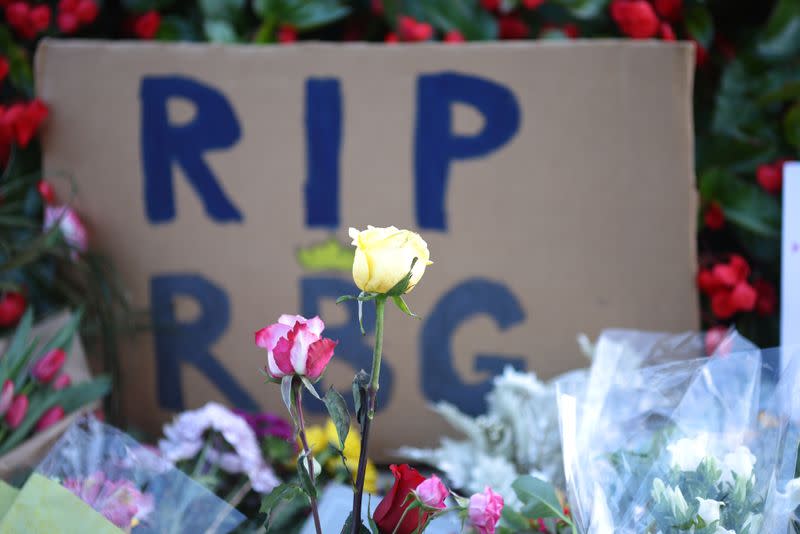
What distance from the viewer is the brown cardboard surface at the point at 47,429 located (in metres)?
0.76

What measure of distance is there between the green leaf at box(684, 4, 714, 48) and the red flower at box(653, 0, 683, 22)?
0.04ft

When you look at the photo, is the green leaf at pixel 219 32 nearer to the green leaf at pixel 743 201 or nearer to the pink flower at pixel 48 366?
the pink flower at pixel 48 366

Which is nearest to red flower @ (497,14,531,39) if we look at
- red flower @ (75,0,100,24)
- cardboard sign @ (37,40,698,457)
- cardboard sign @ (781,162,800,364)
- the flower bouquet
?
cardboard sign @ (37,40,698,457)

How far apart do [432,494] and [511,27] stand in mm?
884

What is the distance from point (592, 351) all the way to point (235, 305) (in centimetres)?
50

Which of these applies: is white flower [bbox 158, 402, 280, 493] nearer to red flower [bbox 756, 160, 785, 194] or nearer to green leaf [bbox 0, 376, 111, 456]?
green leaf [bbox 0, 376, 111, 456]

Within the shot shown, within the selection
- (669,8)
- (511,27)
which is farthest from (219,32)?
(669,8)

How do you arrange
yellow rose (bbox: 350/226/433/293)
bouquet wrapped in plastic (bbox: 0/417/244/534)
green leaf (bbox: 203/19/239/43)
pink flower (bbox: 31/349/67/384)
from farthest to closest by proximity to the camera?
green leaf (bbox: 203/19/239/43) → pink flower (bbox: 31/349/67/384) → bouquet wrapped in plastic (bbox: 0/417/244/534) → yellow rose (bbox: 350/226/433/293)

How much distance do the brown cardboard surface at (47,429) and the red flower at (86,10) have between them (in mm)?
485

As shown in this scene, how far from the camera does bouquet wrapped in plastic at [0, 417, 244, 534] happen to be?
53cm

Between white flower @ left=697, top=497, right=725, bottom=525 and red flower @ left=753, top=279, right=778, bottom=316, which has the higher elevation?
white flower @ left=697, top=497, right=725, bottom=525

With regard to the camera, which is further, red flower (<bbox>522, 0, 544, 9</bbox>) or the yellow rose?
red flower (<bbox>522, 0, 544, 9</bbox>)

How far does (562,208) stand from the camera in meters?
1.00

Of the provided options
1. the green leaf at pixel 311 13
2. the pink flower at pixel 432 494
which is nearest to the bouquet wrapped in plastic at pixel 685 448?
the pink flower at pixel 432 494
